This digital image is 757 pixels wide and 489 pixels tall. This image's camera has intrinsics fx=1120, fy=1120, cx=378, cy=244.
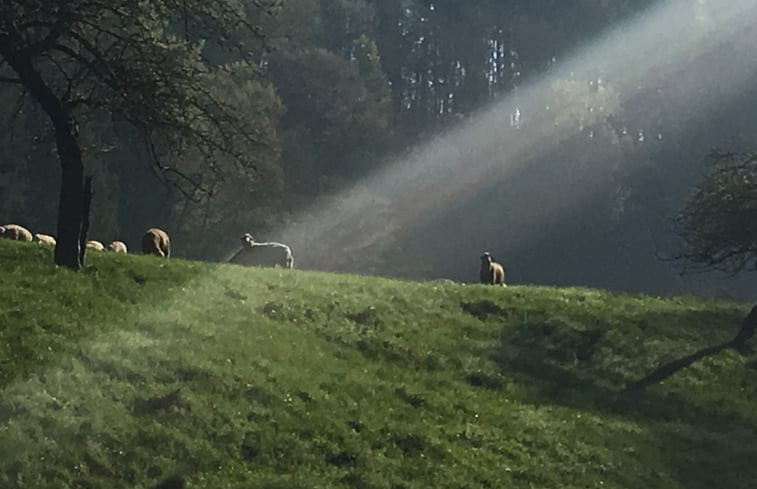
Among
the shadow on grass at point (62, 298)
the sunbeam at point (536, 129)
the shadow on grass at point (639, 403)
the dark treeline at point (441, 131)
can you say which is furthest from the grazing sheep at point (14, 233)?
the sunbeam at point (536, 129)

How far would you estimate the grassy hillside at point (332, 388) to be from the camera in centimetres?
1204

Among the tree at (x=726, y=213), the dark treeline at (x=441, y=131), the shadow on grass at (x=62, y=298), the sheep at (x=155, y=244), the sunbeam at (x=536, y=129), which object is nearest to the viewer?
the shadow on grass at (x=62, y=298)

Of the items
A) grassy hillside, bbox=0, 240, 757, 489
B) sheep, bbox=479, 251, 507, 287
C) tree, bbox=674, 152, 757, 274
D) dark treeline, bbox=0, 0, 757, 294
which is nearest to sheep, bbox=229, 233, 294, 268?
sheep, bbox=479, 251, 507, 287

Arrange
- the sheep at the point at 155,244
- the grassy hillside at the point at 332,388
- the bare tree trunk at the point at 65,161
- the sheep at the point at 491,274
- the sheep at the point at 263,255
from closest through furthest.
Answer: the grassy hillside at the point at 332,388 < the bare tree trunk at the point at 65,161 < the sheep at the point at 155,244 < the sheep at the point at 491,274 < the sheep at the point at 263,255

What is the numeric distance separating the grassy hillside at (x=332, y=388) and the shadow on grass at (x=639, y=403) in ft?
0.16

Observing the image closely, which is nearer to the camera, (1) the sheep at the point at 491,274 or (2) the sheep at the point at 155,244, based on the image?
(2) the sheep at the point at 155,244

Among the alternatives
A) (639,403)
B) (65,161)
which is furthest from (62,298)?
(639,403)

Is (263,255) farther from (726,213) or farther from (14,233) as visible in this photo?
(726,213)

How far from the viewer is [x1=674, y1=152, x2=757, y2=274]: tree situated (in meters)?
24.0

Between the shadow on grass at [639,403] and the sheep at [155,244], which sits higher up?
the sheep at [155,244]

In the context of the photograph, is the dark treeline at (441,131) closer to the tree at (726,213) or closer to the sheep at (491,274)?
the sheep at (491,274)

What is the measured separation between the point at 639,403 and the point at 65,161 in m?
10.3

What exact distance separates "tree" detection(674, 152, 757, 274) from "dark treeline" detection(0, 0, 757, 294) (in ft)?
85.5

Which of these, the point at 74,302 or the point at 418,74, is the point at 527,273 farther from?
the point at 74,302
